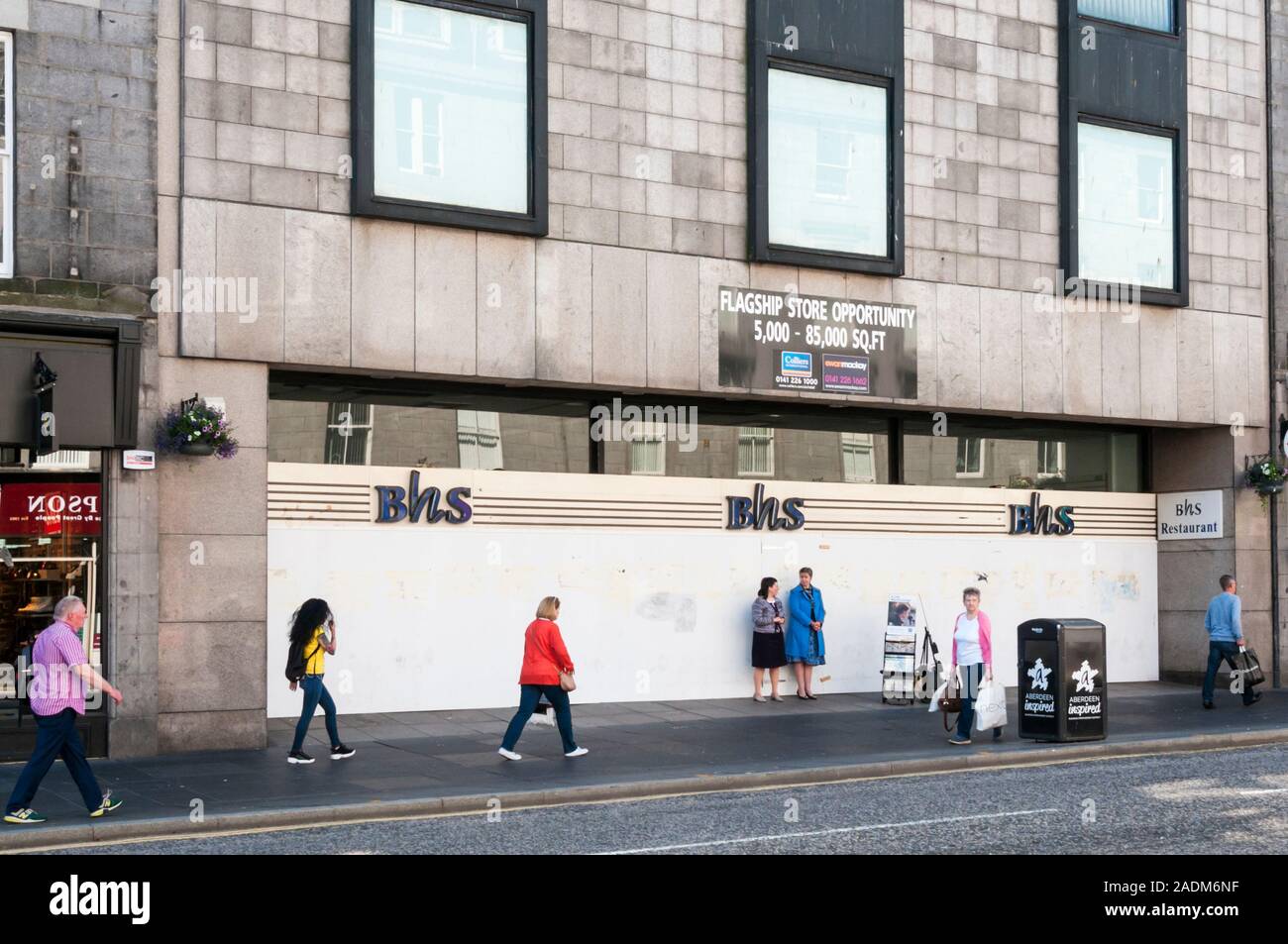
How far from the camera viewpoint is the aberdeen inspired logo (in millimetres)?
21312

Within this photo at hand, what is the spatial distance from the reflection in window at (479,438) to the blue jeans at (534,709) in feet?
15.4

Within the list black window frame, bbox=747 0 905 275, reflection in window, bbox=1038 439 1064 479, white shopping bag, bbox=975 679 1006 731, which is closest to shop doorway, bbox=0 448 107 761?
black window frame, bbox=747 0 905 275

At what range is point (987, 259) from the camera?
21.9m

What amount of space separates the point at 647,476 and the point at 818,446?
9.09 ft

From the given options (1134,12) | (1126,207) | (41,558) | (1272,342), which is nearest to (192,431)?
(41,558)

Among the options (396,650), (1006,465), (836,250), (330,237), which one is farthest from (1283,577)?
(330,237)

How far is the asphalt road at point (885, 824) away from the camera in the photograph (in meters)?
10.6

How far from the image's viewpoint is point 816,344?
2058 centimetres

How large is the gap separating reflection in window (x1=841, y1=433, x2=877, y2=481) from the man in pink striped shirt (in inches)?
494

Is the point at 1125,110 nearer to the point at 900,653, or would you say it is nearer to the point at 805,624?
the point at 900,653

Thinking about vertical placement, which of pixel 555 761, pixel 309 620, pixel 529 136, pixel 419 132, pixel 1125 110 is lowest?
pixel 555 761

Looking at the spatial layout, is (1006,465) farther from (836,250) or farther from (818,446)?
(836,250)

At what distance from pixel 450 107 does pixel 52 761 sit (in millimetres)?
9261

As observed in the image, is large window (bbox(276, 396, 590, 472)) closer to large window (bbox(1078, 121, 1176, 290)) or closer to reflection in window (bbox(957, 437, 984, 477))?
reflection in window (bbox(957, 437, 984, 477))
